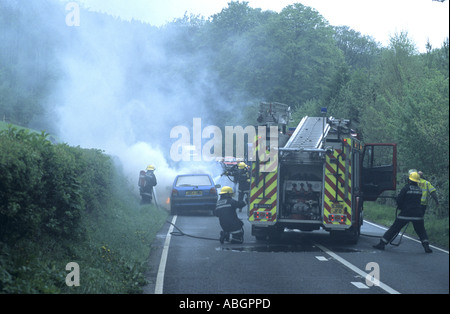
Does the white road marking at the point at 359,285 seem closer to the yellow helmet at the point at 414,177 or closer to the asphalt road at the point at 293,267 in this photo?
the asphalt road at the point at 293,267

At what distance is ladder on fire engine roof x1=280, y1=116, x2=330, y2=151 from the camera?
15.1 metres

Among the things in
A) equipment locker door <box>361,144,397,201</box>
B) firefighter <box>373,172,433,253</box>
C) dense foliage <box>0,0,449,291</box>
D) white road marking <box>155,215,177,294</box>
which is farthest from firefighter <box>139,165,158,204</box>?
firefighter <box>373,172,433,253</box>

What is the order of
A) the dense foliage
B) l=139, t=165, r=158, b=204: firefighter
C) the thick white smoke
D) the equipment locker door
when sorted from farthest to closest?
the thick white smoke < l=139, t=165, r=158, b=204: firefighter < the equipment locker door < the dense foliage

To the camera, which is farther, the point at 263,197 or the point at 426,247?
the point at 263,197

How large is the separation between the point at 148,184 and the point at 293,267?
42.5 ft

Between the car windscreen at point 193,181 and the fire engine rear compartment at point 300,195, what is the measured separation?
848cm

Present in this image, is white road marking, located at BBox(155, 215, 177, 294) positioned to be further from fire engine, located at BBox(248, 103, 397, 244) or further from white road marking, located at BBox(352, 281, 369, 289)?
white road marking, located at BBox(352, 281, 369, 289)

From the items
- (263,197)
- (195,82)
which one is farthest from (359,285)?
(195,82)

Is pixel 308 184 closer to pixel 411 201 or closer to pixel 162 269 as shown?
pixel 411 201

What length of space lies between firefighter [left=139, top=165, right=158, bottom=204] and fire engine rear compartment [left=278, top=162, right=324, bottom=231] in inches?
362

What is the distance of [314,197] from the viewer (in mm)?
15211

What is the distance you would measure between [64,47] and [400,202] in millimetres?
23966

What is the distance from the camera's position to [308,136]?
52.9 feet
